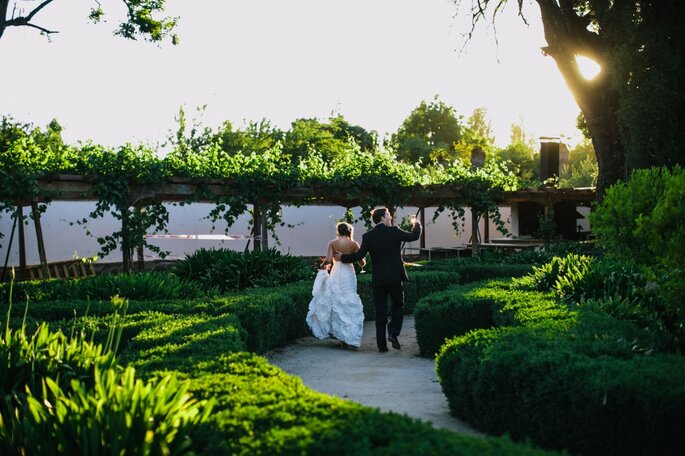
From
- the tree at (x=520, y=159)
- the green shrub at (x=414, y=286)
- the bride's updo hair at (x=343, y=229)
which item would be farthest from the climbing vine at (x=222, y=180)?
the tree at (x=520, y=159)

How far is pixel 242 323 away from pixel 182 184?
27.6ft

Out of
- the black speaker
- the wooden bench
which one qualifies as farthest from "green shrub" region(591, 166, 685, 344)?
the black speaker

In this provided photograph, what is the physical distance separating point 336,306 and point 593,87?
11338mm

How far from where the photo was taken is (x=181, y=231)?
26172 millimetres

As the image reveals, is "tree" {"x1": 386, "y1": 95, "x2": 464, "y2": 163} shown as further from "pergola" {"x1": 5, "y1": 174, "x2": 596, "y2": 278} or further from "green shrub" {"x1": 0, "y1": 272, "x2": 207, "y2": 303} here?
"green shrub" {"x1": 0, "y1": 272, "x2": 207, "y2": 303}

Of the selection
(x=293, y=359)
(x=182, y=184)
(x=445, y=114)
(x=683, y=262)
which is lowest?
(x=293, y=359)

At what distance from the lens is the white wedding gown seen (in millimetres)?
11250

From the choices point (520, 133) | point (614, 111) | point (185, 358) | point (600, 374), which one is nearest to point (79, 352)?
point (185, 358)

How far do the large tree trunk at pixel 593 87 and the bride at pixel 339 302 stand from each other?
10.5 meters

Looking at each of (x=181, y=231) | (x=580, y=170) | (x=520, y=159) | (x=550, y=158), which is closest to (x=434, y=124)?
(x=520, y=159)

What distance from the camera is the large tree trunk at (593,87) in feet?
65.2

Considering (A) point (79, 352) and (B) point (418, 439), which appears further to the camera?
(A) point (79, 352)

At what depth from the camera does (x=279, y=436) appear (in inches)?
154

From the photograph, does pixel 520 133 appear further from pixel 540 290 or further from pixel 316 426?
pixel 316 426
